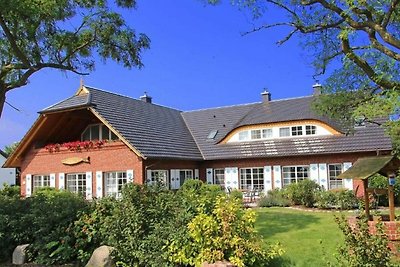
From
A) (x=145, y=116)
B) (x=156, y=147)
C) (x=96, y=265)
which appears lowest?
(x=96, y=265)

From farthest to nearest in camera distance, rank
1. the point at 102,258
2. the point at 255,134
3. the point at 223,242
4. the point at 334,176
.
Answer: the point at 255,134, the point at 334,176, the point at 102,258, the point at 223,242

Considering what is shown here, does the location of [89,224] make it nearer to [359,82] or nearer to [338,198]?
[359,82]

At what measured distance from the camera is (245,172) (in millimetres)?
25406

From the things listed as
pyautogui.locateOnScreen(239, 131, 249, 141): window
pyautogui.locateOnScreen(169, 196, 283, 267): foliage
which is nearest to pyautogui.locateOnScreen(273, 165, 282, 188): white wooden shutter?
pyautogui.locateOnScreen(239, 131, 249, 141): window

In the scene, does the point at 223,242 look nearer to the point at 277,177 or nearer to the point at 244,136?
the point at 277,177

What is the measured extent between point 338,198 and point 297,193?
2074 mm

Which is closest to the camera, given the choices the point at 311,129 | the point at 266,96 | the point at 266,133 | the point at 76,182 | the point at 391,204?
the point at 391,204

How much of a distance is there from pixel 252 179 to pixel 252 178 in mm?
60

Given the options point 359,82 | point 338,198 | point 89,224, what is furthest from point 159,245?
point 338,198

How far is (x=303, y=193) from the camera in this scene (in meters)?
19.8

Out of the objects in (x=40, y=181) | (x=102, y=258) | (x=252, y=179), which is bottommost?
(x=102, y=258)

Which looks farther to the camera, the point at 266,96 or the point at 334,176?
the point at 266,96

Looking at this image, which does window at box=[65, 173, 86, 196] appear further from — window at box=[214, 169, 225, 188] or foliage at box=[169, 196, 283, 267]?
foliage at box=[169, 196, 283, 267]

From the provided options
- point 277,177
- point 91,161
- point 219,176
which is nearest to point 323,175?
point 277,177
